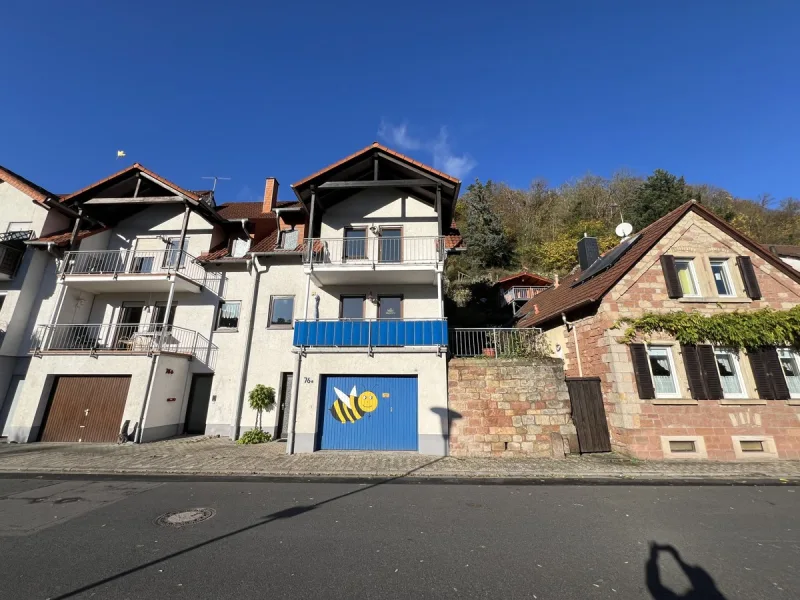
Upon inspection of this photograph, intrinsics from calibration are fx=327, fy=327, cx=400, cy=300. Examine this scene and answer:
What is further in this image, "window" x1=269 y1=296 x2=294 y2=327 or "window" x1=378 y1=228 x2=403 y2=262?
"window" x1=269 y1=296 x2=294 y2=327

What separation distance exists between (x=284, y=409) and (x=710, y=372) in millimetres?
14785

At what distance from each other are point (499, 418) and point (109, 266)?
17.9 m

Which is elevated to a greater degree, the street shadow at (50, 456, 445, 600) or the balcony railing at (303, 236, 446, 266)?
the balcony railing at (303, 236, 446, 266)

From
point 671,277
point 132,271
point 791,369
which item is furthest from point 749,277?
point 132,271

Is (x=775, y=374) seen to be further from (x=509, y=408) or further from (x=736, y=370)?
(x=509, y=408)

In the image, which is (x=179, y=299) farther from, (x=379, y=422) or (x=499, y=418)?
(x=499, y=418)

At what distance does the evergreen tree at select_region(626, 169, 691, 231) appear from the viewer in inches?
1172

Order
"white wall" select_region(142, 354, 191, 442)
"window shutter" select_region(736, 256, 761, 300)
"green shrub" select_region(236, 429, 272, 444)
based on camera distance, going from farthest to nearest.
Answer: "white wall" select_region(142, 354, 191, 442) → "green shrub" select_region(236, 429, 272, 444) → "window shutter" select_region(736, 256, 761, 300)

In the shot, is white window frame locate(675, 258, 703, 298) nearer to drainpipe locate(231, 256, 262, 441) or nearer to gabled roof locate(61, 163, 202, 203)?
drainpipe locate(231, 256, 262, 441)

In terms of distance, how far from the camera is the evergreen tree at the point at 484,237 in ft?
106

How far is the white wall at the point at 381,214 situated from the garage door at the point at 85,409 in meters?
10.1

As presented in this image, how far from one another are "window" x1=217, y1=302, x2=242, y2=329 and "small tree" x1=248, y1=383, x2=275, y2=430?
10.6 ft

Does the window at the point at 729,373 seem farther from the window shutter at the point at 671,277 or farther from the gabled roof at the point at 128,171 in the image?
the gabled roof at the point at 128,171

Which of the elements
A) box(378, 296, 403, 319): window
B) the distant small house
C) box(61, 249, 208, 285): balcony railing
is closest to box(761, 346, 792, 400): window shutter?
box(378, 296, 403, 319): window
